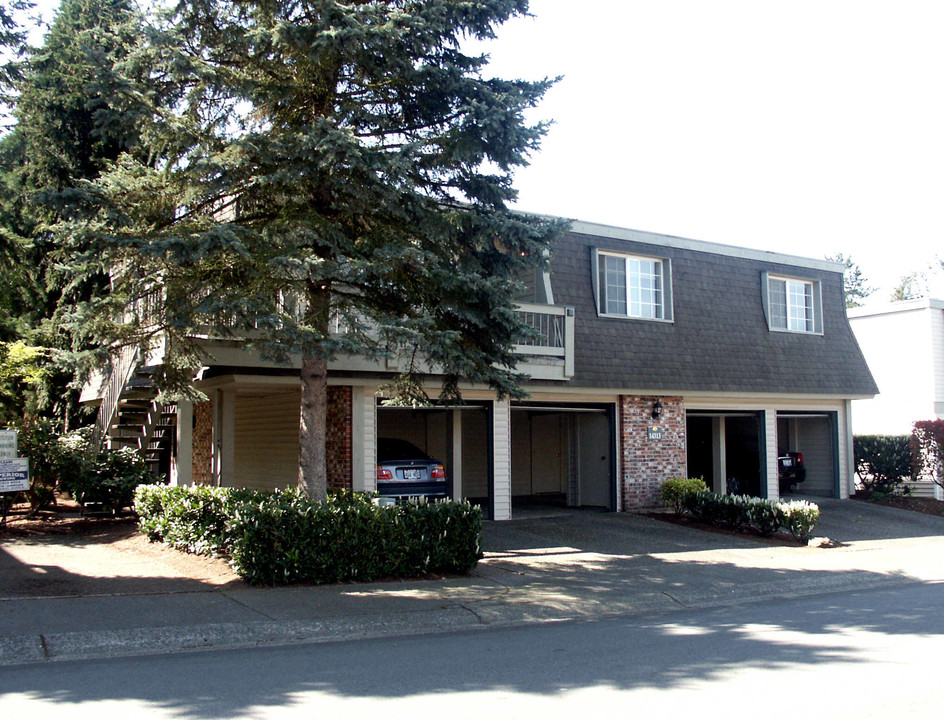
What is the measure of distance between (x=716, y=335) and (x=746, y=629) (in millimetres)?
11856

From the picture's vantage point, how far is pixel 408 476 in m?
15.5

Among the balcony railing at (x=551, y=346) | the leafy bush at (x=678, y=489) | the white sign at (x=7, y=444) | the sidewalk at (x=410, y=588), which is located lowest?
the sidewalk at (x=410, y=588)

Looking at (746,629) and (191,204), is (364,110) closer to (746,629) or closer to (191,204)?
(191,204)

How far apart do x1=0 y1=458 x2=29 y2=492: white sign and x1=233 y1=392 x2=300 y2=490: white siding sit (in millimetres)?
4446

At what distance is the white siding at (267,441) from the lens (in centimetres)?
1631

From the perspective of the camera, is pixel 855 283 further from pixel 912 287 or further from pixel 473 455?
pixel 473 455

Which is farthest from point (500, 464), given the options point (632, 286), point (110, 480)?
point (110, 480)

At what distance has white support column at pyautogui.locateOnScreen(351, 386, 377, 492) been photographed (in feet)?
49.5

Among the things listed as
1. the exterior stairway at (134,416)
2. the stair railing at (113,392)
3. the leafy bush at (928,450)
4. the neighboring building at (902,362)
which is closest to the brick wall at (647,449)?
the leafy bush at (928,450)

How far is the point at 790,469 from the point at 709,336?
5287 millimetres

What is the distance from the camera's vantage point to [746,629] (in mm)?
8859

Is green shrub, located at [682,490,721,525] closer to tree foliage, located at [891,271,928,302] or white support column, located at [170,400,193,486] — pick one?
white support column, located at [170,400,193,486]

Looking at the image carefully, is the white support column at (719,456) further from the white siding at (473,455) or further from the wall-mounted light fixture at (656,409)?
the white siding at (473,455)

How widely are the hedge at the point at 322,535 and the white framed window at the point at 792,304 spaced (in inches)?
497
